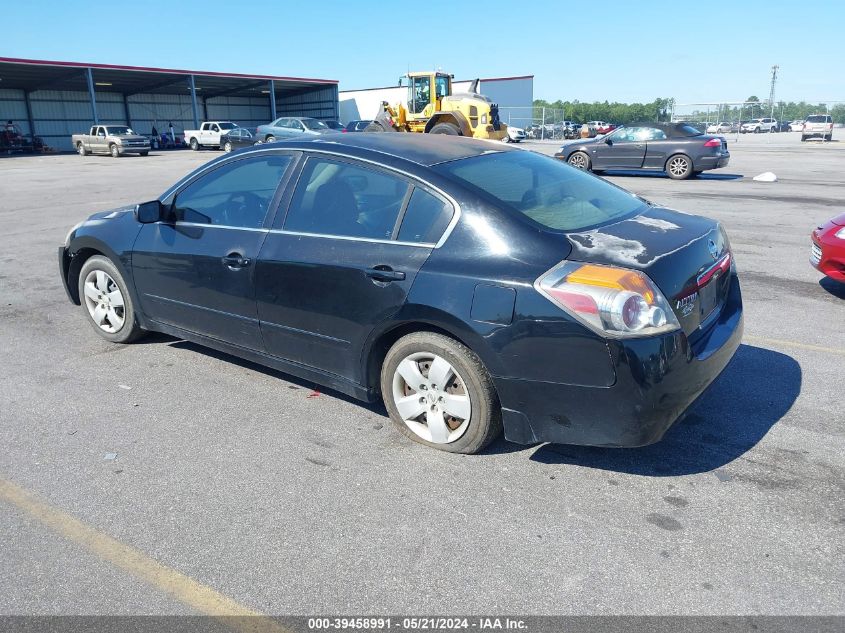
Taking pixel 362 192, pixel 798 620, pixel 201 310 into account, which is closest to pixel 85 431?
pixel 201 310

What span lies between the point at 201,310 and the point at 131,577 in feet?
6.87

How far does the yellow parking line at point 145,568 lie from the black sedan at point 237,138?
35.1 metres

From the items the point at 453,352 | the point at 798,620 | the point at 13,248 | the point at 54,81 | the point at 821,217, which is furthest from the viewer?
the point at 54,81

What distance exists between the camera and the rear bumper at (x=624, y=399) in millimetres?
2873

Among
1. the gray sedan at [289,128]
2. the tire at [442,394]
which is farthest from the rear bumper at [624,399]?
the gray sedan at [289,128]

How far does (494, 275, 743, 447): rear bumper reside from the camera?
Answer: 9.43 feet

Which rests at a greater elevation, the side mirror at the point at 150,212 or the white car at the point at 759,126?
the white car at the point at 759,126

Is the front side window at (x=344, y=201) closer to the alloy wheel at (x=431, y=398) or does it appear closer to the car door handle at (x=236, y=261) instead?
the car door handle at (x=236, y=261)

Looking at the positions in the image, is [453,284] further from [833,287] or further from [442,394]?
[833,287]

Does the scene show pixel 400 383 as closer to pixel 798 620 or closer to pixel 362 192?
pixel 362 192

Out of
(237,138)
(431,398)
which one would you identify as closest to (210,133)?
(237,138)

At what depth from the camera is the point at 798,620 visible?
2.31 meters

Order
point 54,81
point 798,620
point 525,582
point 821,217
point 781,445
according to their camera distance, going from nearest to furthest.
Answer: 1. point 798,620
2. point 525,582
3. point 781,445
4. point 821,217
5. point 54,81

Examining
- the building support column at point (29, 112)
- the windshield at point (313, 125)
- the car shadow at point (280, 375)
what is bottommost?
the car shadow at point (280, 375)
